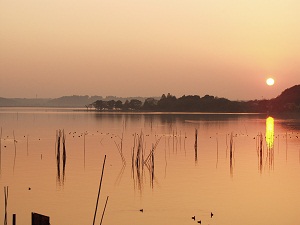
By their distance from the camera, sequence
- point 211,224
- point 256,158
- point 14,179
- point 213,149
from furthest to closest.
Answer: point 213,149, point 256,158, point 14,179, point 211,224

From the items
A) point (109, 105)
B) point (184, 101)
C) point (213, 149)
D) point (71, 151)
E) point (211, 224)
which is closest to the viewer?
point (211, 224)

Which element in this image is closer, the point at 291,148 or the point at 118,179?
the point at 118,179

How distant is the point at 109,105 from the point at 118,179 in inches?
6425

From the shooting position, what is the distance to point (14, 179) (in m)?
20.7

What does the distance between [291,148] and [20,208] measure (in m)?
23.2

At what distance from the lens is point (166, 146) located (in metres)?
35.9

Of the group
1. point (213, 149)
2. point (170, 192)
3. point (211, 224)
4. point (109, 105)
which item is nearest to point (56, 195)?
point (170, 192)

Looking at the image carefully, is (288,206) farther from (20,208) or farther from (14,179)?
(14,179)

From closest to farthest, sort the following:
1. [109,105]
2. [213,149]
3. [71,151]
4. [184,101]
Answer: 1. [71,151]
2. [213,149]
3. [184,101]
4. [109,105]

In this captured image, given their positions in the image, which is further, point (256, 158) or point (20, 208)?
point (256, 158)

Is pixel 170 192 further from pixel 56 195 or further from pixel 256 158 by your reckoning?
pixel 256 158

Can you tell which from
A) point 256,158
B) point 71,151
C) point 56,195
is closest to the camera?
point 56,195

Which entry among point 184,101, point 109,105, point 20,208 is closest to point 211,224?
point 20,208

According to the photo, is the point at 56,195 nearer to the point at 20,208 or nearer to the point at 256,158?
the point at 20,208
